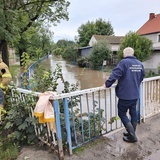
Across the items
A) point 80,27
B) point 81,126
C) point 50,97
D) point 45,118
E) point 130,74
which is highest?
point 80,27

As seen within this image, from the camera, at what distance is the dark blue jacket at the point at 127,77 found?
93.3 inches

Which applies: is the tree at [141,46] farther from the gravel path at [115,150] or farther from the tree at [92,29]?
the tree at [92,29]

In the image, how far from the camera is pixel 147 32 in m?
18.6

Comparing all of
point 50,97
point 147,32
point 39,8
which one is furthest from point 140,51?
point 50,97

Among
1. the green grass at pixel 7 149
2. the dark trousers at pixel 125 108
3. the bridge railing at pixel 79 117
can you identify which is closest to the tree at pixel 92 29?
the bridge railing at pixel 79 117

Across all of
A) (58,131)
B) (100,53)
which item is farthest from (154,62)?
(58,131)

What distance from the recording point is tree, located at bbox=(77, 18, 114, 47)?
35.3 m

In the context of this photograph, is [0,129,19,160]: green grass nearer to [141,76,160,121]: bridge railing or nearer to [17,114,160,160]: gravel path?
[17,114,160,160]: gravel path

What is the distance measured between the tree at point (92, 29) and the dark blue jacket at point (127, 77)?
1329 inches

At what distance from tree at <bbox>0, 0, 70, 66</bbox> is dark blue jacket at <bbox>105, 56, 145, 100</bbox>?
5211mm

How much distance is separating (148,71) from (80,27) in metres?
26.5

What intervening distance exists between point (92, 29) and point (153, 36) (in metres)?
19.2

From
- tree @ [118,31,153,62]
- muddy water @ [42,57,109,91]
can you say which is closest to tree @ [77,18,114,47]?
muddy water @ [42,57,109,91]

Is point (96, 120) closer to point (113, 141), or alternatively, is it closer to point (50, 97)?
point (113, 141)
